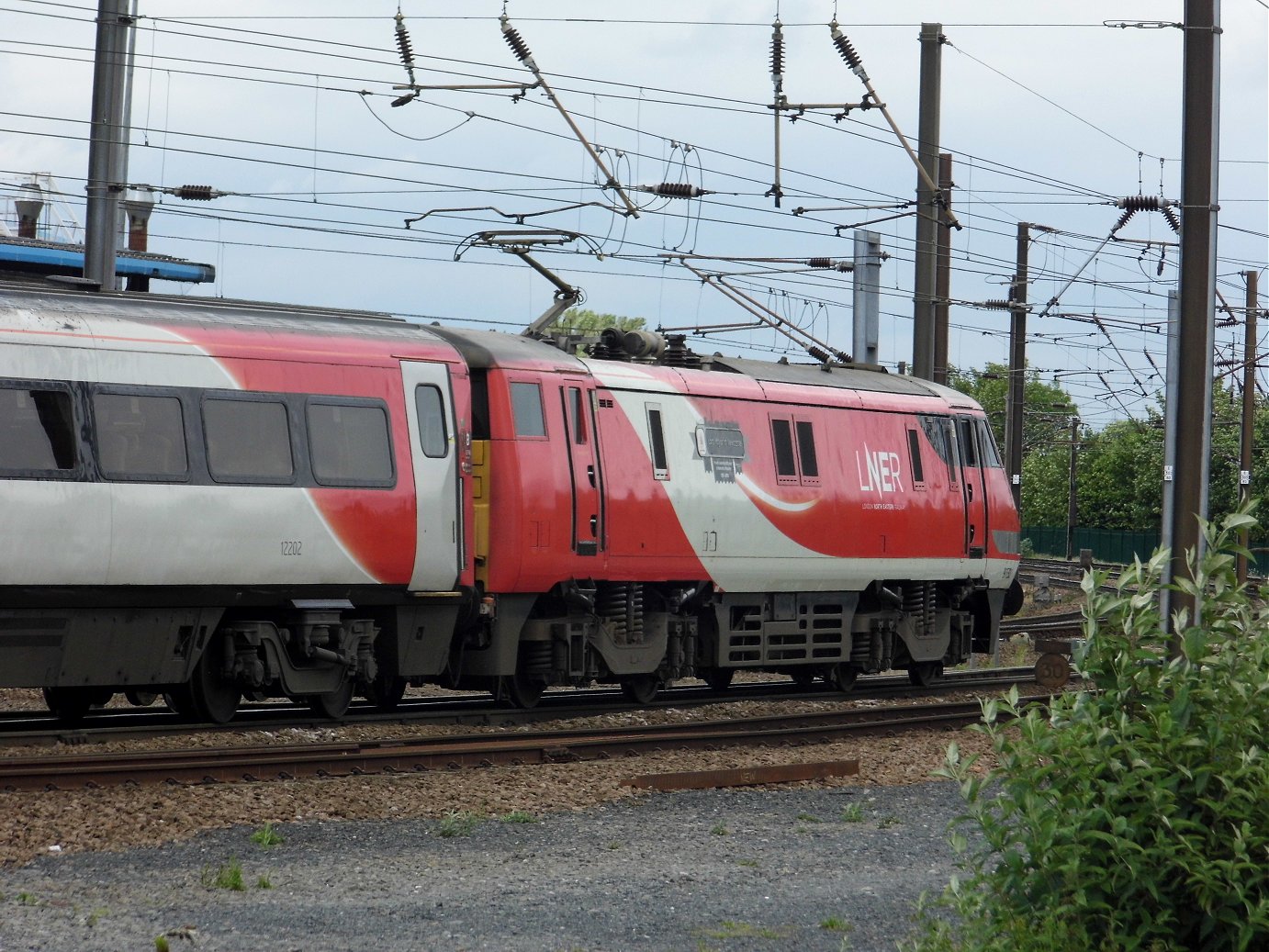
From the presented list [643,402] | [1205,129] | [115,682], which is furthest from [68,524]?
[1205,129]

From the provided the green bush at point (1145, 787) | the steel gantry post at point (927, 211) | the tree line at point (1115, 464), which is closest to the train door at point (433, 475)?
the green bush at point (1145, 787)

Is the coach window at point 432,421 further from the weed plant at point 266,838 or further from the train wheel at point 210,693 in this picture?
the weed plant at point 266,838

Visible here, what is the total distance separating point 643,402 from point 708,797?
5487 millimetres

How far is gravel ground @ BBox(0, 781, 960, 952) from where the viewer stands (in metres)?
7.63

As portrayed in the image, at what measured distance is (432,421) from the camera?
1441cm

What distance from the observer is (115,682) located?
41.2ft

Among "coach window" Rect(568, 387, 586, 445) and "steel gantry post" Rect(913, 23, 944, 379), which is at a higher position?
"steel gantry post" Rect(913, 23, 944, 379)

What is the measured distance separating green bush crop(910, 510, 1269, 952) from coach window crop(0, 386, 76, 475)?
833 cm

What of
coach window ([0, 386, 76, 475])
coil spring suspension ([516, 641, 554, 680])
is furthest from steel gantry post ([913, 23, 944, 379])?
coach window ([0, 386, 76, 475])

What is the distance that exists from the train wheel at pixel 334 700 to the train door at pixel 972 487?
8878 millimetres

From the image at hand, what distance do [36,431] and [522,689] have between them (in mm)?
5982

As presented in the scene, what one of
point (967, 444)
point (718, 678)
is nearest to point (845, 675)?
point (718, 678)

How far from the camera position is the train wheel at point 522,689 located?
1630 centimetres

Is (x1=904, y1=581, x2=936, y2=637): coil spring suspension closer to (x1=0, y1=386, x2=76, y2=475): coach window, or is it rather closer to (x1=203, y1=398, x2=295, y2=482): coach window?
(x1=203, y1=398, x2=295, y2=482): coach window
